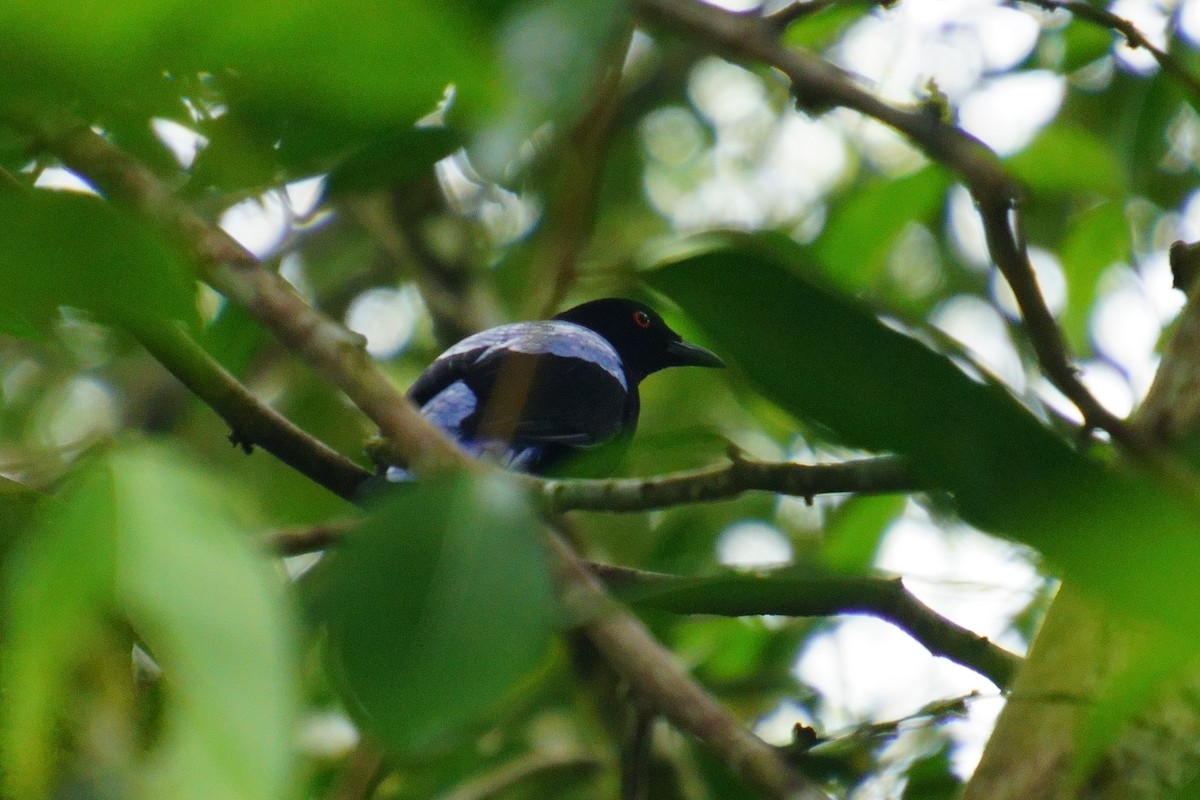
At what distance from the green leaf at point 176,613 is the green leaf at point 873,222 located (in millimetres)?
2060

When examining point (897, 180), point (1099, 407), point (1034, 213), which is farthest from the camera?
point (1034, 213)

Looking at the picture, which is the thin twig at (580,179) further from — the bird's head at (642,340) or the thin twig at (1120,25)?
the bird's head at (642,340)

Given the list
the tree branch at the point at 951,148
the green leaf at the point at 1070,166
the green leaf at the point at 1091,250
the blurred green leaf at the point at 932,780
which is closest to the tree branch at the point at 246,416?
the tree branch at the point at 951,148

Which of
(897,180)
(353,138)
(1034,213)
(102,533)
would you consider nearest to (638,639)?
(102,533)

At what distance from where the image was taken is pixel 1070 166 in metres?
3.03

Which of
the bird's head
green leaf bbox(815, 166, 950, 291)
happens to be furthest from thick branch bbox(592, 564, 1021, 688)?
the bird's head

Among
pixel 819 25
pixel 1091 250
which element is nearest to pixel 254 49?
pixel 819 25

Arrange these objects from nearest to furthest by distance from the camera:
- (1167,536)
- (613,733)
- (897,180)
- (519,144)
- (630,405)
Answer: (1167,536) < (519,144) < (897,180) < (613,733) < (630,405)

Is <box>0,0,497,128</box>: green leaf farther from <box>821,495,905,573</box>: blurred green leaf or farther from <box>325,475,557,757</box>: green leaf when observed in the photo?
<box>821,495,905,573</box>: blurred green leaf

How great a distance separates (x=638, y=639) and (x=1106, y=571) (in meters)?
0.36

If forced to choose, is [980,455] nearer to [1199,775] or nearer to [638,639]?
[638,639]

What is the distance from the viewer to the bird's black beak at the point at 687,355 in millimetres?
5766

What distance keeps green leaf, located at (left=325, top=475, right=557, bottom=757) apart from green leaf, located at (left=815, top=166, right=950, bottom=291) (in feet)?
5.73

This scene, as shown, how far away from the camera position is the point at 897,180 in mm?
2857
